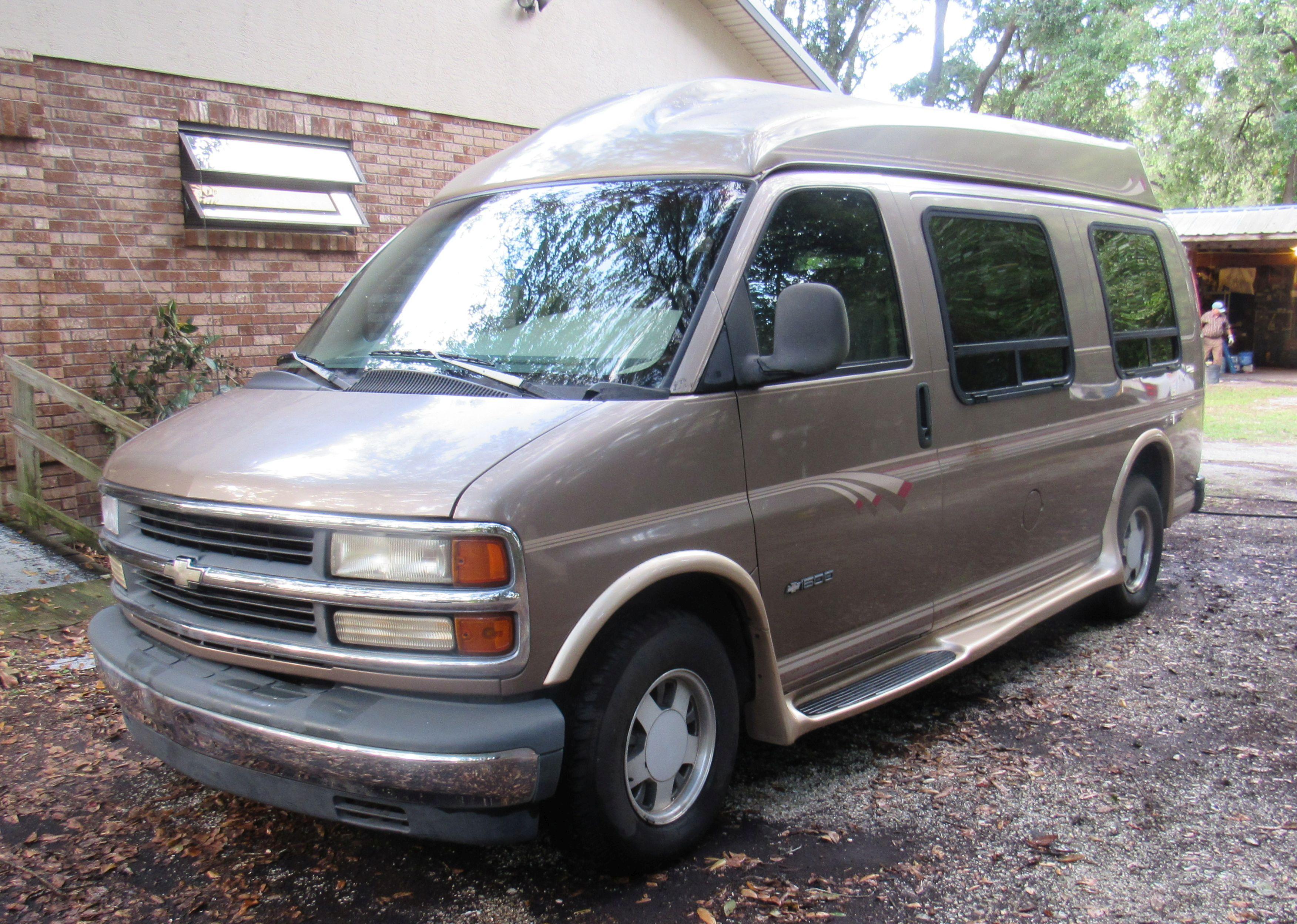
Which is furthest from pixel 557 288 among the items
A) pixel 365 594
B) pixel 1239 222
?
pixel 1239 222

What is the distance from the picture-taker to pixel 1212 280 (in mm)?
27094

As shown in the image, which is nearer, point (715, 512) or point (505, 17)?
point (715, 512)

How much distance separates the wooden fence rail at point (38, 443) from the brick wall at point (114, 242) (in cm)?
32

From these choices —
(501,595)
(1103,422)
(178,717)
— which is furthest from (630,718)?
(1103,422)

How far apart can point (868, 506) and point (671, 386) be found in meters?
1.08

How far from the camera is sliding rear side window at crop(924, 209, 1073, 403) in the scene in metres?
4.42

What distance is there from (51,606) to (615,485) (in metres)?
4.52

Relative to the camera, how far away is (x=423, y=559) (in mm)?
2787

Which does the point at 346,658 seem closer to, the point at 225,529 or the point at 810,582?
the point at 225,529

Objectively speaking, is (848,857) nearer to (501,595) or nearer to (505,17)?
(501,595)

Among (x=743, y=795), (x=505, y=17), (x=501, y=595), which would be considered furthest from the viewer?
(x=505, y=17)

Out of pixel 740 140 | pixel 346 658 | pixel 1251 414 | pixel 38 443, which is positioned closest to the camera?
pixel 346 658

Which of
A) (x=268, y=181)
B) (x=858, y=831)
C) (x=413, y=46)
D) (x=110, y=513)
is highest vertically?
A: (x=413, y=46)

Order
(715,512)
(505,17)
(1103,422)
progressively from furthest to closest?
(505,17) → (1103,422) → (715,512)
